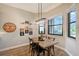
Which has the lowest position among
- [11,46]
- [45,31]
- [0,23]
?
[11,46]

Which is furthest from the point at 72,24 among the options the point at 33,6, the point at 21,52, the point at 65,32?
the point at 21,52

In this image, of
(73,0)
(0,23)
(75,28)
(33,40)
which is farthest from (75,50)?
(0,23)

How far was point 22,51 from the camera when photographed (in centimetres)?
194

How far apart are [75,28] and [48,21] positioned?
0.50 meters

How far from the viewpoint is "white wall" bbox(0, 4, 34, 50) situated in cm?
192

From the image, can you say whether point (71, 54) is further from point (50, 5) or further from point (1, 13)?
point (1, 13)

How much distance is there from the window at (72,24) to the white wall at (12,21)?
70 cm

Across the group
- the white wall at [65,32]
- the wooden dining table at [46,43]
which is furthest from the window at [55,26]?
the wooden dining table at [46,43]

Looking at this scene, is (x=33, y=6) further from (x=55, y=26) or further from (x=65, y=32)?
(x=65, y=32)

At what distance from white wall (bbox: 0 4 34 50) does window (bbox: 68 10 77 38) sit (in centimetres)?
70

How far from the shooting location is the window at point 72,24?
184 centimetres

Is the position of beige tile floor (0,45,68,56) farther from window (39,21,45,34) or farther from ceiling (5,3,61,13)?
ceiling (5,3,61,13)

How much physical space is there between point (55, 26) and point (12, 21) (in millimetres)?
818

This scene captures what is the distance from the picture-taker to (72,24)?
1.87 m
